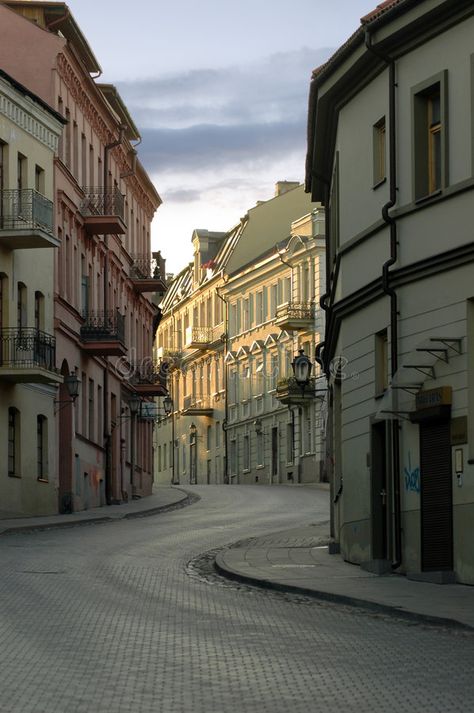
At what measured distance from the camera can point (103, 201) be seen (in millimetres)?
51281

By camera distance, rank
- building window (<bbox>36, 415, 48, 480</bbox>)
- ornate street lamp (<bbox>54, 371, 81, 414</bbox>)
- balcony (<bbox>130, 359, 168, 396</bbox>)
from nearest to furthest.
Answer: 1. ornate street lamp (<bbox>54, 371, 81, 414</bbox>)
2. building window (<bbox>36, 415, 48, 480</bbox>)
3. balcony (<bbox>130, 359, 168, 396</bbox>)

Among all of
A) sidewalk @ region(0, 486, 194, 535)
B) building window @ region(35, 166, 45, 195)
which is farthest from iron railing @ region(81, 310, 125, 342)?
building window @ region(35, 166, 45, 195)

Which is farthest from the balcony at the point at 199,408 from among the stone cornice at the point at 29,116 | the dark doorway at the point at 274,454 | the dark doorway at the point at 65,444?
the stone cornice at the point at 29,116

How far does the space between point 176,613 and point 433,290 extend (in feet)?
21.5

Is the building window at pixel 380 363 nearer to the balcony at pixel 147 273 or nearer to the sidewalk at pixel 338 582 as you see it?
the sidewalk at pixel 338 582

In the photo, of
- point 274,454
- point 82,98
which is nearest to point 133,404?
point 82,98

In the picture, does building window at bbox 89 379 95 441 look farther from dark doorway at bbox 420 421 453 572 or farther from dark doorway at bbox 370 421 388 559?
dark doorway at bbox 420 421 453 572

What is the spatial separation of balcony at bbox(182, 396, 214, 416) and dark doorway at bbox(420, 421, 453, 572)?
67.4 m

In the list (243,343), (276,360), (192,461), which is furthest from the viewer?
(192,461)

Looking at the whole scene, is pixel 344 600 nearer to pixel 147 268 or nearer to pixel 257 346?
pixel 147 268

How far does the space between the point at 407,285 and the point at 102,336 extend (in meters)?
27.1

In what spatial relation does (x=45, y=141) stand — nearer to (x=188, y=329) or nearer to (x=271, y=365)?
(x=271, y=365)

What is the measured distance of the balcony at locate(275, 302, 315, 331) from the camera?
71000 mm

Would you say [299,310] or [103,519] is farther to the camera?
[299,310]
